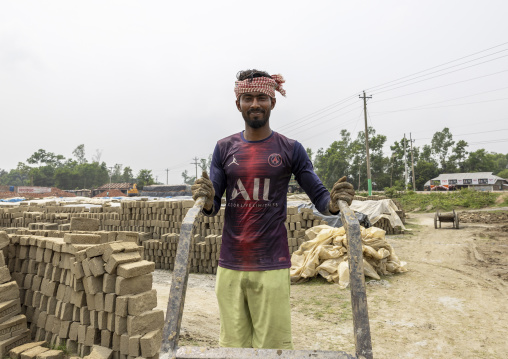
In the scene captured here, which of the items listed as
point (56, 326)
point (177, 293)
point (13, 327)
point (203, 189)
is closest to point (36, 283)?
point (13, 327)

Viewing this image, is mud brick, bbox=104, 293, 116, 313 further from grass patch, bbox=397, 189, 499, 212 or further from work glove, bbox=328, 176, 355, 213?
grass patch, bbox=397, 189, 499, 212

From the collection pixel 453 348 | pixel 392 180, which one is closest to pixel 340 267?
pixel 453 348

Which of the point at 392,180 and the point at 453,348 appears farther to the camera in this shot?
the point at 392,180

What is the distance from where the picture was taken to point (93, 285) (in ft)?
12.4

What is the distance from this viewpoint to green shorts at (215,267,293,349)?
181 centimetres

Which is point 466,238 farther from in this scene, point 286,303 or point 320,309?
point 286,303

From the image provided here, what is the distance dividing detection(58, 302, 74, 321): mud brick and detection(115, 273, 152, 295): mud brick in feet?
3.02

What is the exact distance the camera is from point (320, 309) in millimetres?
5648

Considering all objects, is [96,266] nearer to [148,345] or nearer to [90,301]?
[90,301]

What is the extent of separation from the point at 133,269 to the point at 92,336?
0.97m

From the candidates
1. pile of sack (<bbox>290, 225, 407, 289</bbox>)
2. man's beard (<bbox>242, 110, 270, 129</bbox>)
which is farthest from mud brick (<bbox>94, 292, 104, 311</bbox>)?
pile of sack (<bbox>290, 225, 407, 289</bbox>)

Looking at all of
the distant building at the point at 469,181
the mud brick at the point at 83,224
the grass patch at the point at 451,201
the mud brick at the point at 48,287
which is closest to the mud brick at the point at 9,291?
the mud brick at the point at 48,287

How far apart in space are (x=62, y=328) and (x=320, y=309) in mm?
3836

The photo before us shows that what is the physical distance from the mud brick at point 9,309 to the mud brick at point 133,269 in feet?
6.01
